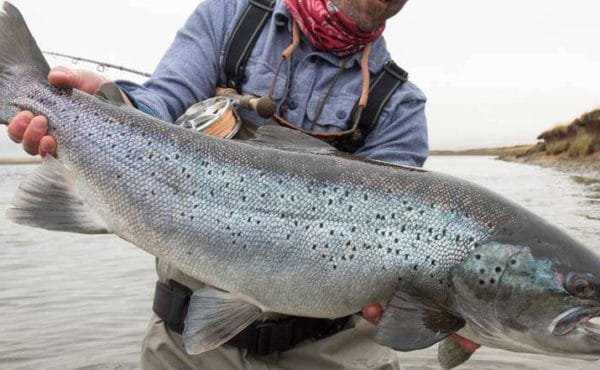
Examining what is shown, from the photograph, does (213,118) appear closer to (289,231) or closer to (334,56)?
(289,231)

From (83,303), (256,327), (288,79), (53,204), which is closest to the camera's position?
(53,204)

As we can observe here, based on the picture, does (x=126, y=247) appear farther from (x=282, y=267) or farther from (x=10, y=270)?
(x=282, y=267)

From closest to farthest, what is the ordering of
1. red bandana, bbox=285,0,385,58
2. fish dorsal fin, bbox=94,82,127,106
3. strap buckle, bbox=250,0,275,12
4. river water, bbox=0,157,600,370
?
fish dorsal fin, bbox=94,82,127,106, red bandana, bbox=285,0,385,58, strap buckle, bbox=250,0,275,12, river water, bbox=0,157,600,370

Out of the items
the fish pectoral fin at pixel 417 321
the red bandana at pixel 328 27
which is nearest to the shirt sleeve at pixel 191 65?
the red bandana at pixel 328 27

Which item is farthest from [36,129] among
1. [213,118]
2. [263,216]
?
[263,216]

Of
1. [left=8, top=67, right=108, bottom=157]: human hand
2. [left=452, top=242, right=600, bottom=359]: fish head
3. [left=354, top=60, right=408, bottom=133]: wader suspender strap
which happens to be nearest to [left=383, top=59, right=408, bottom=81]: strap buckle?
[left=354, top=60, right=408, bottom=133]: wader suspender strap

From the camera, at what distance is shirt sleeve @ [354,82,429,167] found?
3.44 meters

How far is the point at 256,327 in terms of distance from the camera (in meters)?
2.98

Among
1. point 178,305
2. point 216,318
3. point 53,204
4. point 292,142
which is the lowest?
point 178,305

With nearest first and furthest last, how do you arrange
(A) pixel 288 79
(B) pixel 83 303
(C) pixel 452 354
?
(C) pixel 452 354, (A) pixel 288 79, (B) pixel 83 303

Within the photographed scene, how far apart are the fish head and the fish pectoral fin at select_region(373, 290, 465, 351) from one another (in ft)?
0.23

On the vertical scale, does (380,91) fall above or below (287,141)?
above

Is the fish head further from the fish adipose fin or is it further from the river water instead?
the river water

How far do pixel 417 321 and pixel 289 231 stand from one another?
607 mm
